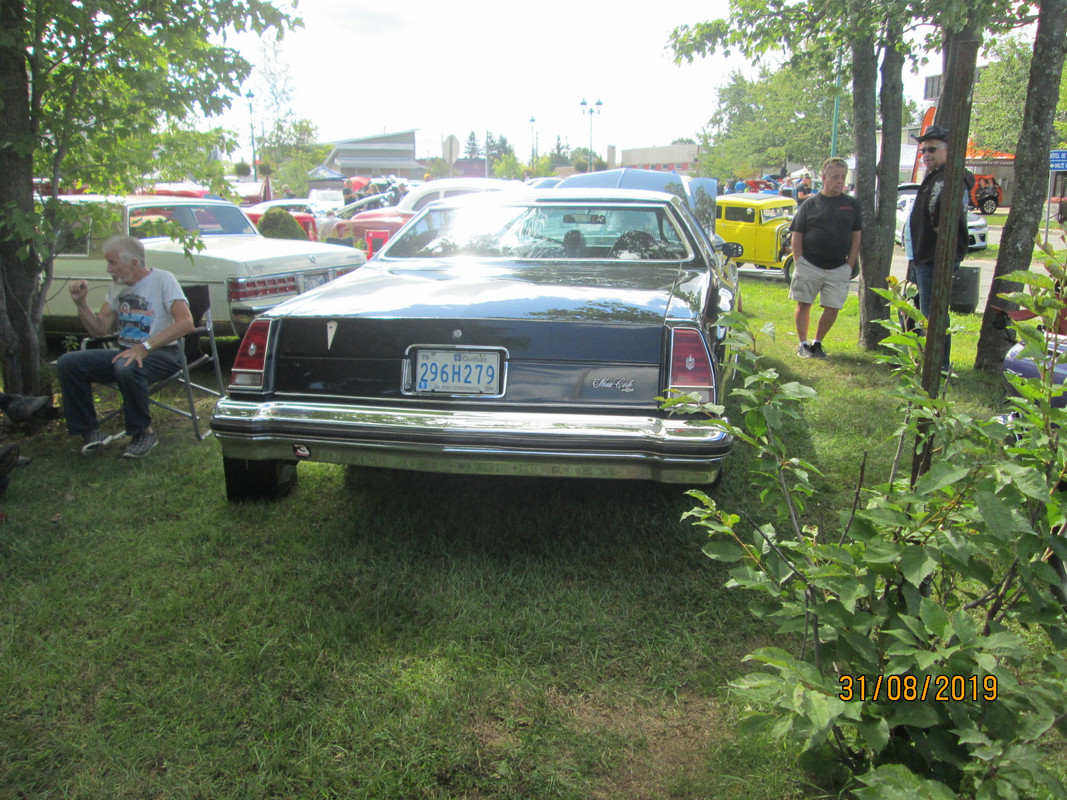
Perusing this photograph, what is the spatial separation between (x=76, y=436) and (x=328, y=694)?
3.55 m

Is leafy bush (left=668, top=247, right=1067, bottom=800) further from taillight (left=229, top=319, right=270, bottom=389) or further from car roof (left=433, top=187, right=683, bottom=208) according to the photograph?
car roof (left=433, top=187, right=683, bottom=208)

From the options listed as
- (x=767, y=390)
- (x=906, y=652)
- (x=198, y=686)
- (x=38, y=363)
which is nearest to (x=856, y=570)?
(x=906, y=652)

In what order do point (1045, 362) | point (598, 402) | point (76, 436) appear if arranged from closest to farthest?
1. point (1045, 362)
2. point (598, 402)
3. point (76, 436)

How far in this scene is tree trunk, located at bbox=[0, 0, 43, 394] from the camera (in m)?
4.80

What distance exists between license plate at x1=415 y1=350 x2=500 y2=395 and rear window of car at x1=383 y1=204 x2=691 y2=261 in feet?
3.71

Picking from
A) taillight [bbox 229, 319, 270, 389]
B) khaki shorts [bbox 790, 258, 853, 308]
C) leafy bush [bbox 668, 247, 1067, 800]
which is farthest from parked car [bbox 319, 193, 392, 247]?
leafy bush [bbox 668, 247, 1067, 800]

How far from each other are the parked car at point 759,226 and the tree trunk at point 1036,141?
8964 mm

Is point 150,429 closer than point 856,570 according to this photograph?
No

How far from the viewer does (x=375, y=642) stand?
8.79 feet

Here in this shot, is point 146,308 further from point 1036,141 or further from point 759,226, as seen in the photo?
point 759,226

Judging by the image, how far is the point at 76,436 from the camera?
510 centimetres

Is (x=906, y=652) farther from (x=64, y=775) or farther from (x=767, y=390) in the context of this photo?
(x=64, y=775)

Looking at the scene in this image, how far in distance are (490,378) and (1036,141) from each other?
5.14 meters

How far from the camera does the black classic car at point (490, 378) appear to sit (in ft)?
9.74
